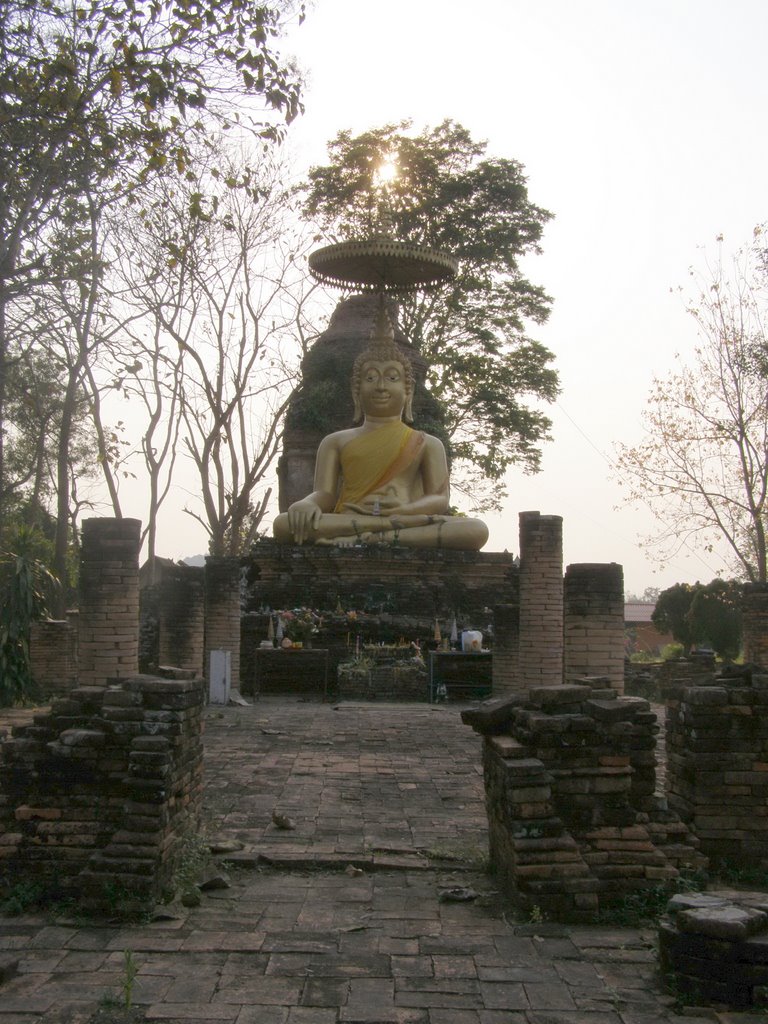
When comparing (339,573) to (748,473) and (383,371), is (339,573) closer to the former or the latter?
(383,371)

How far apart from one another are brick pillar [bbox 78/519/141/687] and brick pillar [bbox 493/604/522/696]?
6.94m

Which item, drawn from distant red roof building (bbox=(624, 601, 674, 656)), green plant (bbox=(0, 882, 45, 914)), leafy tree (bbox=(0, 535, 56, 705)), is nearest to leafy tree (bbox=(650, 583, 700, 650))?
distant red roof building (bbox=(624, 601, 674, 656))

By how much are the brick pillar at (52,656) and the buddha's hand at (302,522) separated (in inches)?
153

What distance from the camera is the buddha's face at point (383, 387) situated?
19.0 meters

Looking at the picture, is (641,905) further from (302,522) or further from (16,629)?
(302,522)

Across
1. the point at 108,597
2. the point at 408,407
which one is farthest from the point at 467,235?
the point at 108,597

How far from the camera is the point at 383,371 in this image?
62.4ft

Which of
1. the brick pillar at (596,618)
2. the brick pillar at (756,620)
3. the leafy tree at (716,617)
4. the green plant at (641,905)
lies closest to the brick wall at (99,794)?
the green plant at (641,905)

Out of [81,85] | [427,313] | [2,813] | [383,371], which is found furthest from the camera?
[427,313]

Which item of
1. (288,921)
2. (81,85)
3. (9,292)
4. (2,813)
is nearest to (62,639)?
(9,292)

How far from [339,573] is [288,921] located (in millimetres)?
12166

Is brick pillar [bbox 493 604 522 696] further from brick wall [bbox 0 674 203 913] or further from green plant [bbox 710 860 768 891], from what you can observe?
brick wall [bbox 0 674 203 913]

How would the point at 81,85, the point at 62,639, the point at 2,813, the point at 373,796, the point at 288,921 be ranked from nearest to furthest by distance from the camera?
1. the point at 288,921
2. the point at 2,813
3. the point at 373,796
4. the point at 81,85
5. the point at 62,639

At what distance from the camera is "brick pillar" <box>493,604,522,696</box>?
46.8 feet
